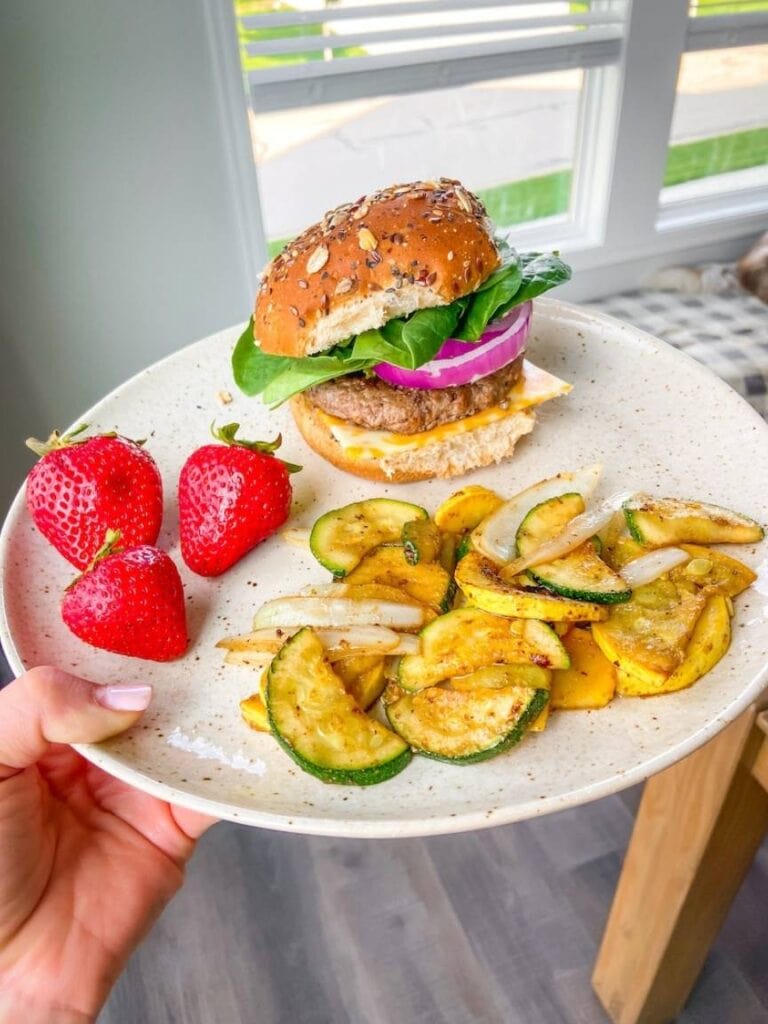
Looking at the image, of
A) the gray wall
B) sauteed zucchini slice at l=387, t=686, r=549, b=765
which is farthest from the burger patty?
the gray wall

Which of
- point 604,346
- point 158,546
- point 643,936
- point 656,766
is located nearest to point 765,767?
point 656,766

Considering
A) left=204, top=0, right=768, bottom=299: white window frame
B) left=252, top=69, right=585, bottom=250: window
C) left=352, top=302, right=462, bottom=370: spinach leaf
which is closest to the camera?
left=352, top=302, right=462, bottom=370: spinach leaf

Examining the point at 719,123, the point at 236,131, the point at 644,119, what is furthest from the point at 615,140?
the point at 236,131

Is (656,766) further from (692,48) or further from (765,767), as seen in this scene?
(692,48)

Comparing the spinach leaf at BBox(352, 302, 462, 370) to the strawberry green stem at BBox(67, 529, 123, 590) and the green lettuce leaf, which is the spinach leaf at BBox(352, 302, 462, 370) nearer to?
the green lettuce leaf

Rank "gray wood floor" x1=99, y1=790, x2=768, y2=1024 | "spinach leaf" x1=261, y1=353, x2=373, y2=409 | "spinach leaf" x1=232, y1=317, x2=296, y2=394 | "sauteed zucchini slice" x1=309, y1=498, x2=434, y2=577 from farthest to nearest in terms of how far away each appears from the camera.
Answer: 1. "gray wood floor" x1=99, y1=790, x2=768, y2=1024
2. "spinach leaf" x1=232, y1=317, x2=296, y2=394
3. "spinach leaf" x1=261, y1=353, x2=373, y2=409
4. "sauteed zucchini slice" x1=309, y1=498, x2=434, y2=577

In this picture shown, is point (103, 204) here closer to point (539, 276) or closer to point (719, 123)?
point (539, 276)

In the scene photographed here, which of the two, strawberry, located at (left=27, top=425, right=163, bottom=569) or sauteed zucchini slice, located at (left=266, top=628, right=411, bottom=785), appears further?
strawberry, located at (left=27, top=425, right=163, bottom=569)
